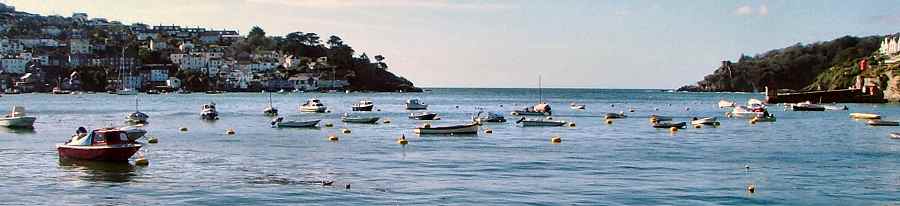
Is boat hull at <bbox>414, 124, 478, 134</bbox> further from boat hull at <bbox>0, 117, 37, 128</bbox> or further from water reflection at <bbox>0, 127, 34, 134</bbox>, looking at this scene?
boat hull at <bbox>0, 117, 37, 128</bbox>

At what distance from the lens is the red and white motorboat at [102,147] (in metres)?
43.9

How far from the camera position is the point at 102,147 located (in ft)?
144

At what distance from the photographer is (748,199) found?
34125 mm

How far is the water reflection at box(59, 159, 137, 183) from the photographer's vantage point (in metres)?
39.4

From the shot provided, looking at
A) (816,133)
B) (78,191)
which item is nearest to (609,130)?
(816,133)

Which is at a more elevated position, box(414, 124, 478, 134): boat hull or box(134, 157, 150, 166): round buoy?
box(414, 124, 478, 134): boat hull

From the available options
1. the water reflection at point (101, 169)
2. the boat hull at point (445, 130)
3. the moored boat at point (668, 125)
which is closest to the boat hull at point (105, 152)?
the water reflection at point (101, 169)

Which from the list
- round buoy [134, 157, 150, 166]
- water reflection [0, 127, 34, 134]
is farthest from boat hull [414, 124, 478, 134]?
water reflection [0, 127, 34, 134]

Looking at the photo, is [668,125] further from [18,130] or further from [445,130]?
[18,130]

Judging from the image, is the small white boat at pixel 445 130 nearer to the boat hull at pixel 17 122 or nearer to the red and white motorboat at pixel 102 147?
the red and white motorboat at pixel 102 147

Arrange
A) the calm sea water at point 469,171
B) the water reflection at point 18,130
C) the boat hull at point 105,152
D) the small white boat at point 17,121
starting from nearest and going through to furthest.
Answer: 1. the calm sea water at point 469,171
2. the boat hull at point 105,152
3. the water reflection at point 18,130
4. the small white boat at point 17,121

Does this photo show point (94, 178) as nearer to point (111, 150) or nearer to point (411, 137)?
point (111, 150)

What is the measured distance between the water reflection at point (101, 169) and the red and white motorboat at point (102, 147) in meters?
0.26

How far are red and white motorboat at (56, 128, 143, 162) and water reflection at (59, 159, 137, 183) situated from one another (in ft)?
0.84
